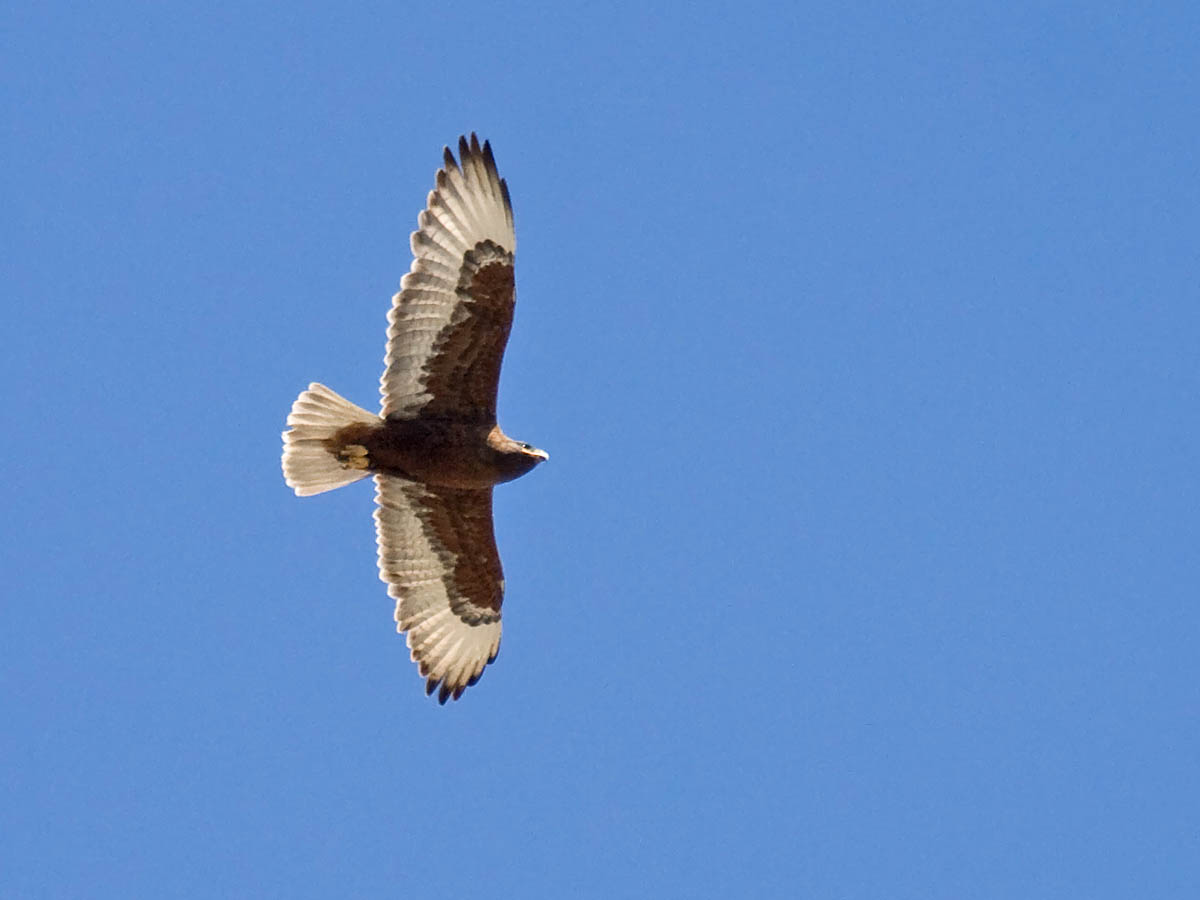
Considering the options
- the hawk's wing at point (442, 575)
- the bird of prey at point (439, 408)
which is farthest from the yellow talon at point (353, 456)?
the hawk's wing at point (442, 575)

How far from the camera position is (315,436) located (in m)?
12.7

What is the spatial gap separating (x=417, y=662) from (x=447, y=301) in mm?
2803

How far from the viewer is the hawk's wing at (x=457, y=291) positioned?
12.2m

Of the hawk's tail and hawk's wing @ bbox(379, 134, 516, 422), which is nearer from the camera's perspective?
hawk's wing @ bbox(379, 134, 516, 422)

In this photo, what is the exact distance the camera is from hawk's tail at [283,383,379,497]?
12.6 m

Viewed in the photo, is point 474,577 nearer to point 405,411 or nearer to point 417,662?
point 417,662

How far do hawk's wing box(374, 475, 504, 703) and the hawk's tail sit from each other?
574 mm

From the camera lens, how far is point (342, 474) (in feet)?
42.1

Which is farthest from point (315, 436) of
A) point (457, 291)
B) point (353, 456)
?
point (457, 291)

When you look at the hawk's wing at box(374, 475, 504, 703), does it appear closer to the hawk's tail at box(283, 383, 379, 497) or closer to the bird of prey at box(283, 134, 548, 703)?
the bird of prey at box(283, 134, 548, 703)

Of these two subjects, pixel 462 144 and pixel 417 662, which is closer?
pixel 462 144

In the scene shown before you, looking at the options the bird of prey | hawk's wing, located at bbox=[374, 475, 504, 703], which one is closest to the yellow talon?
the bird of prey

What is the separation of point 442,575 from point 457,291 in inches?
91.6

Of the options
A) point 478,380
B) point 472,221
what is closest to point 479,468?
point 478,380
